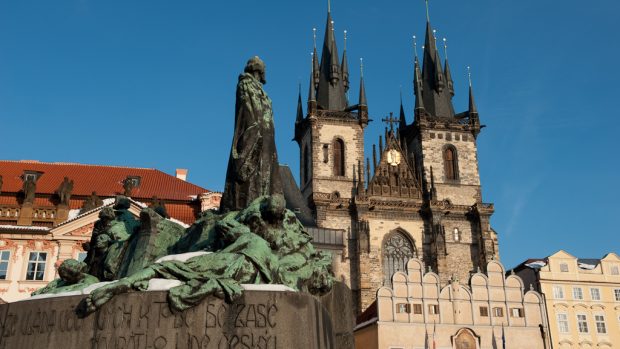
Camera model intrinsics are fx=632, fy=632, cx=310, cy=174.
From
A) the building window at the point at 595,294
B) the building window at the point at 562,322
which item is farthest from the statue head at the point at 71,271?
the building window at the point at 595,294

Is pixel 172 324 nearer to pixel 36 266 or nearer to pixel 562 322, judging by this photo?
pixel 36 266

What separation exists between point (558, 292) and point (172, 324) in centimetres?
2777

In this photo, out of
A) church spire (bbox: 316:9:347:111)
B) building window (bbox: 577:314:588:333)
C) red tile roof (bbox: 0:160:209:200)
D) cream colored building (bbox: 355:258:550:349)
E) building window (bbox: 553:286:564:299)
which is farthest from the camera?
church spire (bbox: 316:9:347:111)

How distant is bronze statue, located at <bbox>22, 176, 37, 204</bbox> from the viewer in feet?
69.6

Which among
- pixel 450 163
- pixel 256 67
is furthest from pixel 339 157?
pixel 256 67

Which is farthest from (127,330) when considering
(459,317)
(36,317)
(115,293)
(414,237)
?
(414,237)

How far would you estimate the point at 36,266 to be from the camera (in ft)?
65.2

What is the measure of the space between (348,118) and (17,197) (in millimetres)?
24356

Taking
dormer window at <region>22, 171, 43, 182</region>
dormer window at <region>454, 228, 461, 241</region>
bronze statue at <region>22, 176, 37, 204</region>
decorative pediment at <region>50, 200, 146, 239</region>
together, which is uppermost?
dormer window at <region>454, 228, 461, 241</region>

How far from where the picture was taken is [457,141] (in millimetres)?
42750

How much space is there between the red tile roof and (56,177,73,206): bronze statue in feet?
3.43

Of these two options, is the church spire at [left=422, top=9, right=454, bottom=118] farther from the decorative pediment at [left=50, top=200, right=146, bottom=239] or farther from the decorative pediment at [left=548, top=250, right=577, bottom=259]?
the decorative pediment at [left=50, top=200, right=146, bottom=239]

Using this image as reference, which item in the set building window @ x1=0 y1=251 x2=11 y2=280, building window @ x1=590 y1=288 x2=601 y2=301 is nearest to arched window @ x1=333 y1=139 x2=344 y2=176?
building window @ x1=590 y1=288 x2=601 y2=301

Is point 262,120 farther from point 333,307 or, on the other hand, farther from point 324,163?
point 324,163
